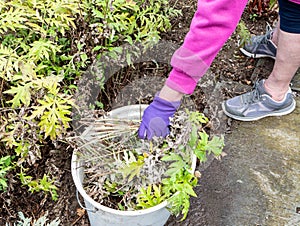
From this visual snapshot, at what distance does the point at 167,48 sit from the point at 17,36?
95cm

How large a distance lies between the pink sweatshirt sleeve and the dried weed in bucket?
19 cm

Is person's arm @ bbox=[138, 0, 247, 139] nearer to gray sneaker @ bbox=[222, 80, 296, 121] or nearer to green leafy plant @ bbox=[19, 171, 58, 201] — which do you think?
green leafy plant @ bbox=[19, 171, 58, 201]

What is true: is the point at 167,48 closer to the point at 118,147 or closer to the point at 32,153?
the point at 118,147

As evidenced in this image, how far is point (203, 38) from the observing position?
1709mm

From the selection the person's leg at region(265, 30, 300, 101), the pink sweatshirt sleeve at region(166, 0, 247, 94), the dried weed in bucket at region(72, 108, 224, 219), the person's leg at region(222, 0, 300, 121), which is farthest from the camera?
the person's leg at region(222, 0, 300, 121)

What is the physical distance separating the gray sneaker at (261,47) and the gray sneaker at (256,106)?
1.19 ft

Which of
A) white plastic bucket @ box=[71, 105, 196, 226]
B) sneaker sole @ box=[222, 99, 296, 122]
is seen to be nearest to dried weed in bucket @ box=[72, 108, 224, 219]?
white plastic bucket @ box=[71, 105, 196, 226]

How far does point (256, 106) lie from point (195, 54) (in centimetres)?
93

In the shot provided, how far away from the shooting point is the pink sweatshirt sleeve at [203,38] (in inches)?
64.4

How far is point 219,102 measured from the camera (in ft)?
8.66

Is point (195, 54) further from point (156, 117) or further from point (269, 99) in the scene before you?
point (269, 99)

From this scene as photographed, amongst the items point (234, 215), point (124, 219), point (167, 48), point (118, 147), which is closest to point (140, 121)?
point (118, 147)

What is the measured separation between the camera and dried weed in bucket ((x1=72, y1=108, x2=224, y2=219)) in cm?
176

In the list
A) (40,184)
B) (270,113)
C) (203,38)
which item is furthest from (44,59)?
(270,113)
